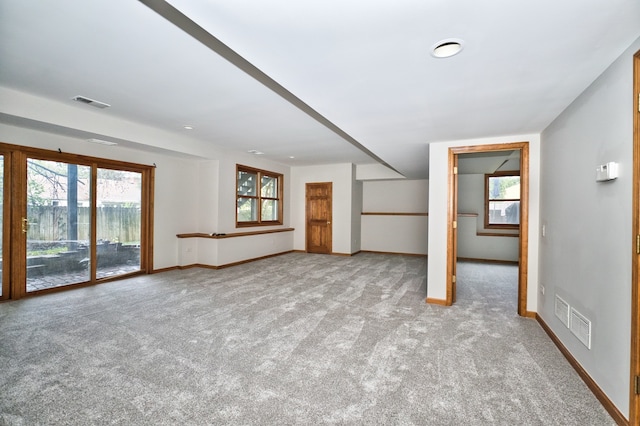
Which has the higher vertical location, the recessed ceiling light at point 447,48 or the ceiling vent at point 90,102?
the ceiling vent at point 90,102

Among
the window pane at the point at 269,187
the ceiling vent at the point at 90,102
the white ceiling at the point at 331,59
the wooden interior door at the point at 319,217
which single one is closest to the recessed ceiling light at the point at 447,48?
the white ceiling at the point at 331,59

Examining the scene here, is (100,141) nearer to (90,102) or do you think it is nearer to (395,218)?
(90,102)

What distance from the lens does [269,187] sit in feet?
25.1

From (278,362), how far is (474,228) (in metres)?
6.66

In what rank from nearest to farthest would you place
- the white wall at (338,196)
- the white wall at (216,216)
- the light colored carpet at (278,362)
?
the light colored carpet at (278,362)
the white wall at (216,216)
the white wall at (338,196)

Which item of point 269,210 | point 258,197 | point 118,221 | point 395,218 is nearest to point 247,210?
point 258,197

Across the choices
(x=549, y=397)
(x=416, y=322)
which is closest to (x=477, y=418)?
(x=549, y=397)

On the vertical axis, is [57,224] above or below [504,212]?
below

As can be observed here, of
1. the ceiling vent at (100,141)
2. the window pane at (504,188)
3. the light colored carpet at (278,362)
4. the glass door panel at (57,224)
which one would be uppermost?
the ceiling vent at (100,141)

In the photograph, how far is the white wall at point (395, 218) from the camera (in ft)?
26.1

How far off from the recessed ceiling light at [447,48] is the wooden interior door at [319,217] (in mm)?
6080

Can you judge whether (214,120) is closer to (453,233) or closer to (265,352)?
(265,352)

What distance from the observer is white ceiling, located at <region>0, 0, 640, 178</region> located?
56.2 inches

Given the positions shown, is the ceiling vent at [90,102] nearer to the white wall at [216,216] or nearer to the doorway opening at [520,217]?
the white wall at [216,216]
